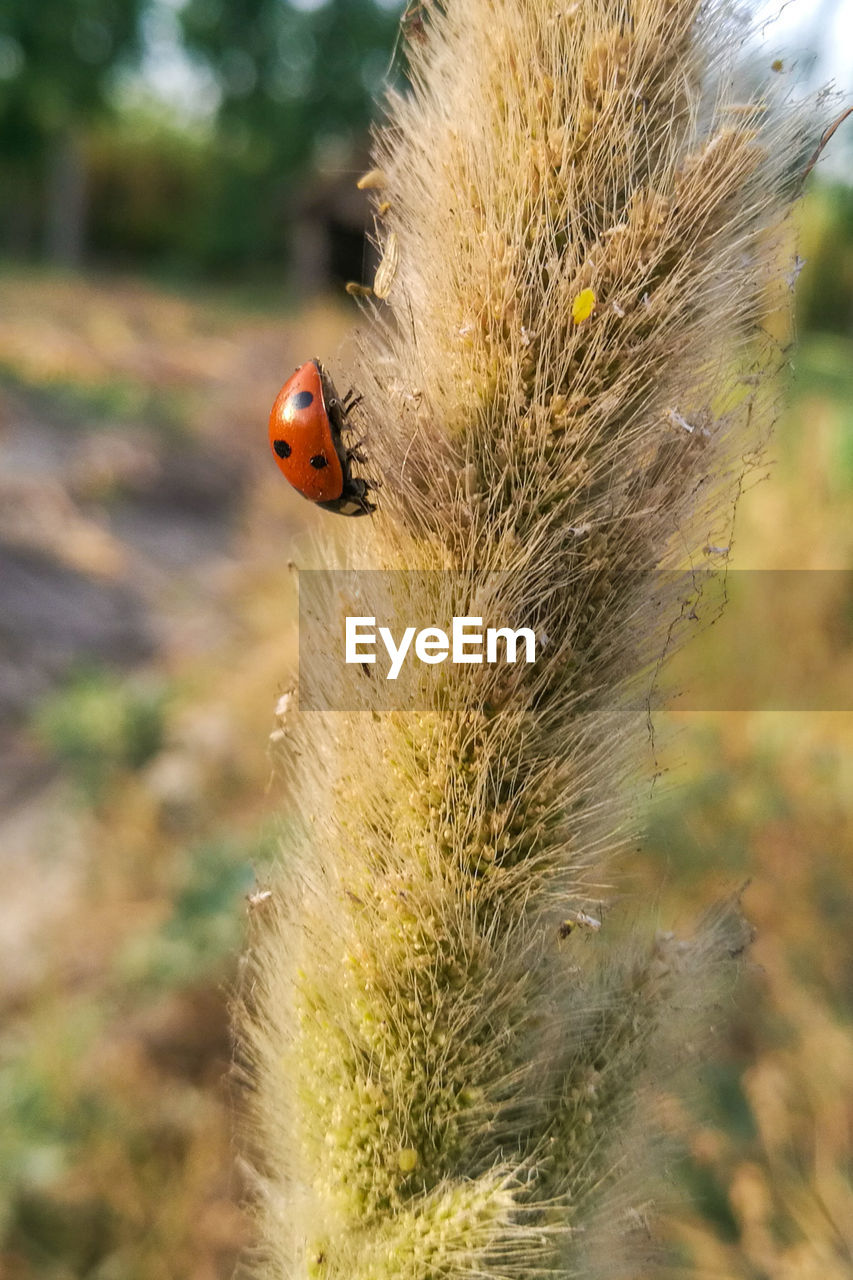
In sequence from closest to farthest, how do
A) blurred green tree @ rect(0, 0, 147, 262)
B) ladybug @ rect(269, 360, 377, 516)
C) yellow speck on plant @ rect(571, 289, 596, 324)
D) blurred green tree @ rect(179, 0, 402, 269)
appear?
1. yellow speck on plant @ rect(571, 289, 596, 324)
2. ladybug @ rect(269, 360, 377, 516)
3. blurred green tree @ rect(0, 0, 147, 262)
4. blurred green tree @ rect(179, 0, 402, 269)

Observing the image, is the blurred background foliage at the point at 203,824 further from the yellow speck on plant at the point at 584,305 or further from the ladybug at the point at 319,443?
the yellow speck on plant at the point at 584,305

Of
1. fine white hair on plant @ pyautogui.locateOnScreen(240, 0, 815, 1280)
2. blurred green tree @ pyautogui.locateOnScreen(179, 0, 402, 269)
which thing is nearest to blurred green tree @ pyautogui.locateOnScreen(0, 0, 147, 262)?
blurred green tree @ pyautogui.locateOnScreen(179, 0, 402, 269)

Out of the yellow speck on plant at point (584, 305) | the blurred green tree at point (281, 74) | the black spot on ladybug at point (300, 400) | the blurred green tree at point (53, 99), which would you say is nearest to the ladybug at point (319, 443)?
the black spot on ladybug at point (300, 400)

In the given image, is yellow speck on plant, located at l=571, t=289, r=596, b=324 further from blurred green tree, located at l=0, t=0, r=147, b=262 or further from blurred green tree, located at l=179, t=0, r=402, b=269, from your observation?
blurred green tree, located at l=179, t=0, r=402, b=269

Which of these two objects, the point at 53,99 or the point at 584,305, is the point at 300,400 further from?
the point at 53,99

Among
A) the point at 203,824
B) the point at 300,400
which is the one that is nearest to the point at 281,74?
the point at 203,824

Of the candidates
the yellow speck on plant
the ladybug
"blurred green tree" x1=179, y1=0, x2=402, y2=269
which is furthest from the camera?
"blurred green tree" x1=179, y1=0, x2=402, y2=269

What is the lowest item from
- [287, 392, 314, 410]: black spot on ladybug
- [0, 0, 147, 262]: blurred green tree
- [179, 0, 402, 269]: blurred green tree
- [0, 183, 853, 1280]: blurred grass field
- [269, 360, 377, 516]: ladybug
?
[0, 183, 853, 1280]: blurred grass field
